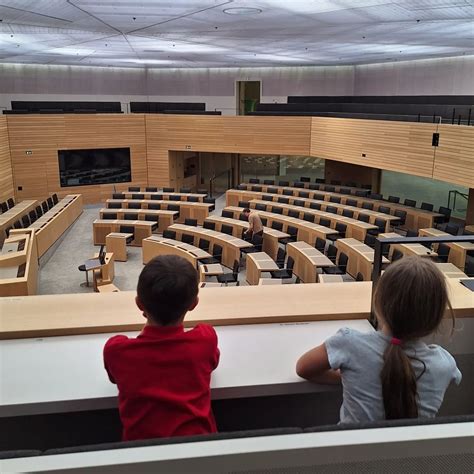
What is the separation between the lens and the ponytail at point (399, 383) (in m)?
1.49

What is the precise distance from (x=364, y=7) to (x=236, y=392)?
27.5 ft

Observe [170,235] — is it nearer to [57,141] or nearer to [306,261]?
[306,261]

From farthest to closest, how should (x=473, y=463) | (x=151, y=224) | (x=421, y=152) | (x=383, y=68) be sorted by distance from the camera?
(x=383, y=68) → (x=151, y=224) → (x=421, y=152) → (x=473, y=463)

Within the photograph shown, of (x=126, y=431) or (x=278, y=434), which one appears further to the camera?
(x=126, y=431)

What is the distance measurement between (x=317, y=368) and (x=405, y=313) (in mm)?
390

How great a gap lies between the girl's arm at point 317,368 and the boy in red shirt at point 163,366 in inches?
13.9

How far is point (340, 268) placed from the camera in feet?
33.5

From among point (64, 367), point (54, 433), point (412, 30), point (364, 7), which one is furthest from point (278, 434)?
point (412, 30)

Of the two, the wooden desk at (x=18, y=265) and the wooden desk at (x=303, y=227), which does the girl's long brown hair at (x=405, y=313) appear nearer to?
the wooden desk at (x=18, y=265)

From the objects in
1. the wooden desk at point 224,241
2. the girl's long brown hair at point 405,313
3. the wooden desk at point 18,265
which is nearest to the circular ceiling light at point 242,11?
the wooden desk at point 224,241

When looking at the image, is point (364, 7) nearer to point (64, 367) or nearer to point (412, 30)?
point (412, 30)

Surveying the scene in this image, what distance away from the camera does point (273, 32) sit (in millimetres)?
11945

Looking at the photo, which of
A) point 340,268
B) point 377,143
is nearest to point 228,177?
point 377,143

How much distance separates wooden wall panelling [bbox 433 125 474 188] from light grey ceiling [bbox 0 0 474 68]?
231cm
